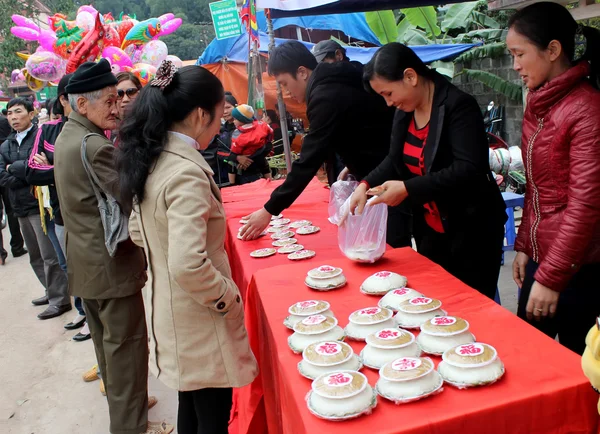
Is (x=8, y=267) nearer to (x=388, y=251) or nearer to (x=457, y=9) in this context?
(x=388, y=251)

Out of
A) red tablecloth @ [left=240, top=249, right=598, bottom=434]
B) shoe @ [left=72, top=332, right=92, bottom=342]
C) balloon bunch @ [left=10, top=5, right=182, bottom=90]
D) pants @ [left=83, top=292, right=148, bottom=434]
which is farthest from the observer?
balloon bunch @ [left=10, top=5, right=182, bottom=90]

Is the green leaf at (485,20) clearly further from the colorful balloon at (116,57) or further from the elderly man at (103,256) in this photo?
the elderly man at (103,256)

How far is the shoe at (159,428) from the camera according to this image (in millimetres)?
2518

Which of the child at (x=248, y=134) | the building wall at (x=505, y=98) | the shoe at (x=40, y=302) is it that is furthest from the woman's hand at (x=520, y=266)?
the building wall at (x=505, y=98)

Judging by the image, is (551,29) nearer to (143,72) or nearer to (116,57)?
(143,72)

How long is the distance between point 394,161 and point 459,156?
1.37 ft

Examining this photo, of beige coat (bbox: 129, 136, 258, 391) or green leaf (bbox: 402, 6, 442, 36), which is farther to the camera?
green leaf (bbox: 402, 6, 442, 36)

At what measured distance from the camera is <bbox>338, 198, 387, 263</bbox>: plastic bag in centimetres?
194

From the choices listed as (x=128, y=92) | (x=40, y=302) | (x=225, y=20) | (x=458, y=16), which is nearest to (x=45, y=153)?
(x=128, y=92)

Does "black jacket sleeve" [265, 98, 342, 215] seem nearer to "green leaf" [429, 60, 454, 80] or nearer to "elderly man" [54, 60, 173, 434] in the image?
"elderly man" [54, 60, 173, 434]

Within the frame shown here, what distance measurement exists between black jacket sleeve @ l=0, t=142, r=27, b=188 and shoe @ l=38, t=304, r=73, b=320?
3.79 ft

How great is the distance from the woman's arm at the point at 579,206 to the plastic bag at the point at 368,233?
608 millimetres

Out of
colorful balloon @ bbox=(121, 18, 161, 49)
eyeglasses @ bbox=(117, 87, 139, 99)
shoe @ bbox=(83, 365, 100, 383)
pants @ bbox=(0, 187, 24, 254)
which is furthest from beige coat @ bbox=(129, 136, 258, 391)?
colorful balloon @ bbox=(121, 18, 161, 49)

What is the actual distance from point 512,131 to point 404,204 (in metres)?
5.83
